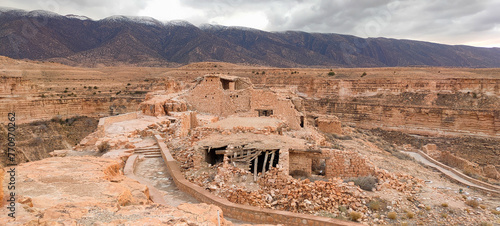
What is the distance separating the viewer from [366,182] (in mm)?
6512

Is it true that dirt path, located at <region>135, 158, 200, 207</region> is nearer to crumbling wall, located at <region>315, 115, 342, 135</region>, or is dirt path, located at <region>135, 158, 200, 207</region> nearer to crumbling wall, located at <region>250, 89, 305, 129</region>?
crumbling wall, located at <region>250, 89, 305, 129</region>

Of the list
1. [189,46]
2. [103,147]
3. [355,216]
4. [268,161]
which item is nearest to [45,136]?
[103,147]

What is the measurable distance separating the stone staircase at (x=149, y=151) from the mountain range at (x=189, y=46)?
60593 mm

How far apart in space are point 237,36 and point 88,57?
5546 cm

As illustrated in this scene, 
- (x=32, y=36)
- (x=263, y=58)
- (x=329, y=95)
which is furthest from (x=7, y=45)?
(x=329, y=95)

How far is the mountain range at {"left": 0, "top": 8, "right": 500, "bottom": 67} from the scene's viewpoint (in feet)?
218

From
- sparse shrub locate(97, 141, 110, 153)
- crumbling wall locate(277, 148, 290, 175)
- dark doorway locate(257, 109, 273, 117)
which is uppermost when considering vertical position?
dark doorway locate(257, 109, 273, 117)

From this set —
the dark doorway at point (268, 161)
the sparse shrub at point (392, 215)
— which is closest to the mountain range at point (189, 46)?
the dark doorway at point (268, 161)

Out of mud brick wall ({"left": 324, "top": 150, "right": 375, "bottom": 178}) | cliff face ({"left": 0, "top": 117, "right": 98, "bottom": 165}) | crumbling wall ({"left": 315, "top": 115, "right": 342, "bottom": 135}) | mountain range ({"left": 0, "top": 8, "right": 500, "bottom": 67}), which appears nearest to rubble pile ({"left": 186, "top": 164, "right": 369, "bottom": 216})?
mud brick wall ({"left": 324, "top": 150, "right": 375, "bottom": 178})

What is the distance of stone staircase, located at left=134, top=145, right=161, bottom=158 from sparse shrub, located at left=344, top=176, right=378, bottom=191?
19.6 feet

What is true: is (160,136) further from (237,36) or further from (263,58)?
(237,36)

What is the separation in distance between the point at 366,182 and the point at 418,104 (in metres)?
22.0

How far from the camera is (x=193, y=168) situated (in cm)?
712

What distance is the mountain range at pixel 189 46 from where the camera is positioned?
6650cm
